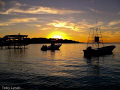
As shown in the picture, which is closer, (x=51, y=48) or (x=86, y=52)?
(x=86, y=52)

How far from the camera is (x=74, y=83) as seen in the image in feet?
43.4

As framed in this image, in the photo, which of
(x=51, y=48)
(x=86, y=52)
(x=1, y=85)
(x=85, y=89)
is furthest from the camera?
(x=51, y=48)

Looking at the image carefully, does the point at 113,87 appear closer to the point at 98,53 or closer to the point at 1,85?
the point at 1,85

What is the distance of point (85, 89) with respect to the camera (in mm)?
11594

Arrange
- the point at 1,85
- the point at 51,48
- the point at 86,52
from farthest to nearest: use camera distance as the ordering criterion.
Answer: the point at 51,48, the point at 86,52, the point at 1,85

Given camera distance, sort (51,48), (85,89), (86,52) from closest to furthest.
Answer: (85,89)
(86,52)
(51,48)

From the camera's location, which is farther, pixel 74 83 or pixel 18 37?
pixel 18 37

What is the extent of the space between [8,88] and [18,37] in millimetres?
74895

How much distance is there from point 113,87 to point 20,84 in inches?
390

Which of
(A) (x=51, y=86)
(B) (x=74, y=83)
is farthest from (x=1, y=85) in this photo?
(B) (x=74, y=83)

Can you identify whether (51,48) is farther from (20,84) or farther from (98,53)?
(20,84)

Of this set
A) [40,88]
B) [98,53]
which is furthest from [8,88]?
[98,53]

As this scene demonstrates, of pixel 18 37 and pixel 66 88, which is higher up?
pixel 18 37

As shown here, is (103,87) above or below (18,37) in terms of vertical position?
below
